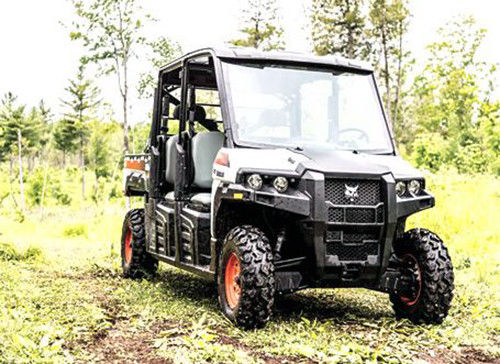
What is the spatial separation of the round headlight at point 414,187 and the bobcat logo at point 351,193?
1.94ft

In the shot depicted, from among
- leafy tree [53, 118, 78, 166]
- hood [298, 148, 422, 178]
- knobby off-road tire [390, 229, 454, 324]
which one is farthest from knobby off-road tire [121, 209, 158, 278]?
leafy tree [53, 118, 78, 166]

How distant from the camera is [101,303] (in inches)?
281

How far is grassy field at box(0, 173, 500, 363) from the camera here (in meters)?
5.11

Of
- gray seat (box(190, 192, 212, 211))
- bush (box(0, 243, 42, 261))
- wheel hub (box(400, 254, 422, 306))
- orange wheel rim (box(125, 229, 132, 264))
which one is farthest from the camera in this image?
bush (box(0, 243, 42, 261))

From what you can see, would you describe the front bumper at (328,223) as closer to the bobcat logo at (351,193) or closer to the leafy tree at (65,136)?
the bobcat logo at (351,193)

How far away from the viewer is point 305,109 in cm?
691

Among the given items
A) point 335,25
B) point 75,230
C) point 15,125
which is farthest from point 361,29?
point 15,125

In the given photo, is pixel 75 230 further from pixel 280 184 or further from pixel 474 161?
pixel 474 161

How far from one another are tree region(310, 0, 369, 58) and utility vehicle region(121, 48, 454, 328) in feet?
70.6

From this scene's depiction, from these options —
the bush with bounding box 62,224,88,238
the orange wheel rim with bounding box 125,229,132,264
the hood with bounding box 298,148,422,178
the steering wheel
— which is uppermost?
the steering wheel

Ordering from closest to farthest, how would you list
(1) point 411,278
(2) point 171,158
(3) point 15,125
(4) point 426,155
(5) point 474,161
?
1. (1) point 411,278
2. (2) point 171,158
3. (5) point 474,161
4. (4) point 426,155
5. (3) point 15,125

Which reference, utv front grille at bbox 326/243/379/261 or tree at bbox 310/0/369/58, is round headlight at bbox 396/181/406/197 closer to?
utv front grille at bbox 326/243/379/261

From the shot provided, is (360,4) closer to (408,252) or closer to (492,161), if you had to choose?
(492,161)

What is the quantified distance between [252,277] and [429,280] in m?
1.57
